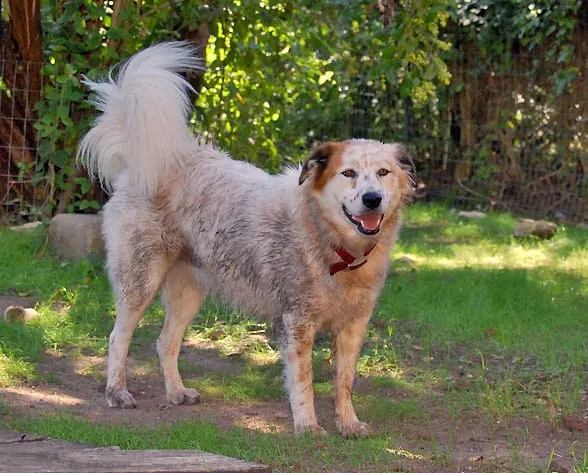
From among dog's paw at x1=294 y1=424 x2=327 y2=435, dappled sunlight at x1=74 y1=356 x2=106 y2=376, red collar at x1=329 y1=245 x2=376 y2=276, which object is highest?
red collar at x1=329 y1=245 x2=376 y2=276

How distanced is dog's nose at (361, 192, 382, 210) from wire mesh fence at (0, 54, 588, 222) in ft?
24.2

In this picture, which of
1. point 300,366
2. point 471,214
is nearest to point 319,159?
point 300,366

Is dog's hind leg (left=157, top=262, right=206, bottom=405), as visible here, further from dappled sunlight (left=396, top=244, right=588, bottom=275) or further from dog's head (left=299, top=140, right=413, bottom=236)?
dappled sunlight (left=396, top=244, right=588, bottom=275)

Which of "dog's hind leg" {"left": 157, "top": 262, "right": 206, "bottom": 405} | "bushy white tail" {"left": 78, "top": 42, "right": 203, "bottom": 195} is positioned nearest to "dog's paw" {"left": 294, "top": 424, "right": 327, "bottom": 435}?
"dog's hind leg" {"left": 157, "top": 262, "right": 206, "bottom": 405}

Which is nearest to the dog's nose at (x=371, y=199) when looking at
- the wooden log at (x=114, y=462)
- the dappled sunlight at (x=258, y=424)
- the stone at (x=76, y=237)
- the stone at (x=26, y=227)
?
the dappled sunlight at (x=258, y=424)

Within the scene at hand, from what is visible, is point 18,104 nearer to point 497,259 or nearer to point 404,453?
point 497,259

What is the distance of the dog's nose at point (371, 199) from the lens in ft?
16.3

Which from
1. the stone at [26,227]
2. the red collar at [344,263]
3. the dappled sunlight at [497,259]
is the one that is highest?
the red collar at [344,263]

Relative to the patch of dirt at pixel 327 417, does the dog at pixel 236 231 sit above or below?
above

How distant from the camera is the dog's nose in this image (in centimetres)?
497

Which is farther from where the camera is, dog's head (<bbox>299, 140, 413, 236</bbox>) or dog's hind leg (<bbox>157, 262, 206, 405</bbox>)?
dog's hind leg (<bbox>157, 262, 206, 405</bbox>)

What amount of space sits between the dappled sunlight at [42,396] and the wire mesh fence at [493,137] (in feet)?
24.8

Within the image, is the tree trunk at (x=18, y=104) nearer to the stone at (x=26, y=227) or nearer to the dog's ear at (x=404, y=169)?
the stone at (x=26, y=227)

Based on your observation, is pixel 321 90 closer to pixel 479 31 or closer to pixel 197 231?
pixel 479 31
